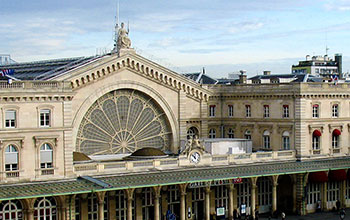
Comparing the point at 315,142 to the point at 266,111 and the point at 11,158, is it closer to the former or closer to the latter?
the point at 266,111

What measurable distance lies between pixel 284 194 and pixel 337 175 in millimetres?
6101

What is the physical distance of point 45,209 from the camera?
55.7 meters

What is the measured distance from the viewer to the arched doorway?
70688mm

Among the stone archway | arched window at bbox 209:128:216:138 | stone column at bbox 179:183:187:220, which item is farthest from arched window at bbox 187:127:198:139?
stone column at bbox 179:183:187:220

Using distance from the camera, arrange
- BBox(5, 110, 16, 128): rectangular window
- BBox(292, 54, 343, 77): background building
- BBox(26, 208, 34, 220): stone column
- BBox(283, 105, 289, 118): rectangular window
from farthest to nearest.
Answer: BBox(292, 54, 343, 77): background building
BBox(283, 105, 289, 118): rectangular window
BBox(5, 110, 16, 128): rectangular window
BBox(26, 208, 34, 220): stone column

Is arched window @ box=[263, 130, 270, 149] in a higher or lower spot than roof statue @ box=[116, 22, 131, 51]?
lower

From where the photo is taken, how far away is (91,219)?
59156 millimetres

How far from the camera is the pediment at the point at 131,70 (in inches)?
2522

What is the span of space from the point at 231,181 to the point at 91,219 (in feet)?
45.0

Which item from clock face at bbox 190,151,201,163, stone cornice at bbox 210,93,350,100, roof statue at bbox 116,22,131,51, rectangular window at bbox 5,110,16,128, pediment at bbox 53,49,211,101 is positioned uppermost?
roof statue at bbox 116,22,131,51

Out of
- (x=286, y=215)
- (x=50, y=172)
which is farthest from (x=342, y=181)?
(x=50, y=172)

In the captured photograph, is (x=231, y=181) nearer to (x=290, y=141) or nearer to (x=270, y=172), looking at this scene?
(x=270, y=172)

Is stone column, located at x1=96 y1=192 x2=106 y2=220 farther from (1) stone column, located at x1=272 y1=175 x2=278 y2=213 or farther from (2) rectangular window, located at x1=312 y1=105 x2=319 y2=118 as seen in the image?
(2) rectangular window, located at x1=312 y1=105 x2=319 y2=118

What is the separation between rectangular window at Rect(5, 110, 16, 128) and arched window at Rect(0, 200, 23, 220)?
6.31 m
